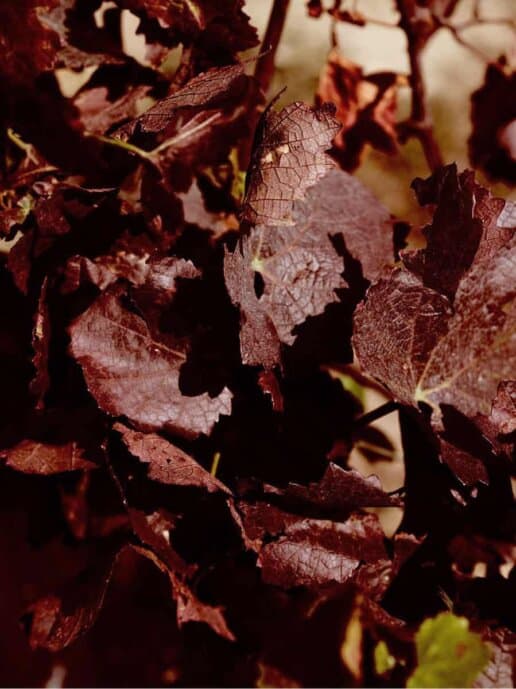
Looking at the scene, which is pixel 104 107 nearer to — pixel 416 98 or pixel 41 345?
pixel 41 345

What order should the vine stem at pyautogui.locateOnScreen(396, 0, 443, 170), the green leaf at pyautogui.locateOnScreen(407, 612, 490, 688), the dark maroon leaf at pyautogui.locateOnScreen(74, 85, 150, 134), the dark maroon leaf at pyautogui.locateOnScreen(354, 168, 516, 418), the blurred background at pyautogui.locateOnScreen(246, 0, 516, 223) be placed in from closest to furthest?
the green leaf at pyautogui.locateOnScreen(407, 612, 490, 688) < the dark maroon leaf at pyautogui.locateOnScreen(354, 168, 516, 418) < the dark maroon leaf at pyautogui.locateOnScreen(74, 85, 150, 134) < the vine stem at pyautogui.locateOnScreen(396, 0, 443, 170) < the blurred background at pyautogui.locateOnScreen(246, 0, 516, 223)

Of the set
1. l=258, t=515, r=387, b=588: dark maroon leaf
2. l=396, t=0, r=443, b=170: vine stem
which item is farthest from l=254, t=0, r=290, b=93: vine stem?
l=258, t=515, r=387, b=588: dark maroon leaf

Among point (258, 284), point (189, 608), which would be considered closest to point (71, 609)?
point (189, 608)

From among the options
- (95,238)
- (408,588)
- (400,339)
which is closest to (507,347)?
(400,339)

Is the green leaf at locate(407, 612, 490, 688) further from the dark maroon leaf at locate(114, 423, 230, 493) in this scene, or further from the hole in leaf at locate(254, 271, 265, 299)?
the hole in leaf at locate(254, 271, 265, 299)

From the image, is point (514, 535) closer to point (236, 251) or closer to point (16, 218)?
point (236, 251)
